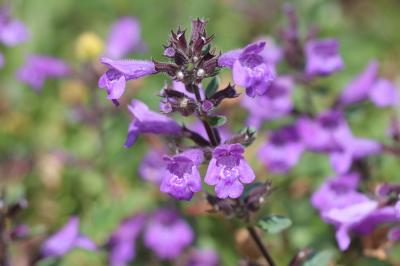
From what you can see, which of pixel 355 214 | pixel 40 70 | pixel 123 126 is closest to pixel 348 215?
pixel 355 214

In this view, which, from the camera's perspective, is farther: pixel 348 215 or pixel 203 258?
pixel 203 258

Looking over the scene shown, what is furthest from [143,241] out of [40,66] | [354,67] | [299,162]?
[354,67]

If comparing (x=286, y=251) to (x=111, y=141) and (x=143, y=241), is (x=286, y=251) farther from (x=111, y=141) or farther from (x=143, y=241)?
(x=111, y=141)

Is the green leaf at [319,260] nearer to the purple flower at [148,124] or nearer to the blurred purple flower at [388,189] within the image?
the blurred purple flower at [388,189]

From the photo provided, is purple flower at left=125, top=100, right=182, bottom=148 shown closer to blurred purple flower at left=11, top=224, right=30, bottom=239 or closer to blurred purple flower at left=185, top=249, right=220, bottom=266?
blurred purple flower at left=11, top=224, right=30, bottom=239

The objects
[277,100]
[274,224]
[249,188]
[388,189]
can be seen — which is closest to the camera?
[274,224]

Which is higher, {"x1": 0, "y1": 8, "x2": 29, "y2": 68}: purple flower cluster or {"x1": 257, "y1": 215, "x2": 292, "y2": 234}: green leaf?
{"x1": 0, "y1": 8, "x2": 29, "y2": 68}: purple flower cluster

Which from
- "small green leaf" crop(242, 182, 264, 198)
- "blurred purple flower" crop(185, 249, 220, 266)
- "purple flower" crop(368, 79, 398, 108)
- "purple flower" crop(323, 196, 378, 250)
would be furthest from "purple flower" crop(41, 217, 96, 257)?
"purple flower" crop(368, 79, 398, 108)

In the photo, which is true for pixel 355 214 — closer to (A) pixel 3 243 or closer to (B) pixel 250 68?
(B) pixel 250 68
